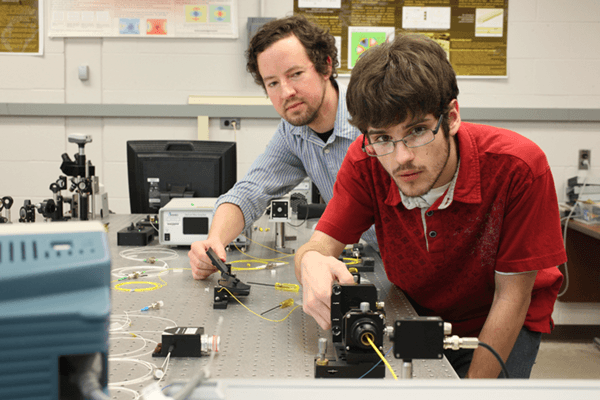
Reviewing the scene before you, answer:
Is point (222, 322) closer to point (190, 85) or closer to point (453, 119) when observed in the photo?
point (453, 119)

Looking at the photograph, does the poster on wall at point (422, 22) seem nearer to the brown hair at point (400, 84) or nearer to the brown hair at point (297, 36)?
the brown hair at point (297, 36)

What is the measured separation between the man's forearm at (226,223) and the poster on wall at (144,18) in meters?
2.02

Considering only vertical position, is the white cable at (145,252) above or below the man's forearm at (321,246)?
below

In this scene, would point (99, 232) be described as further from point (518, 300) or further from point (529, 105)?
point (529, 105)

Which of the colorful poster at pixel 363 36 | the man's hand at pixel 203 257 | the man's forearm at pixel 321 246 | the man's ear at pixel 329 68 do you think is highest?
the colorful poster at pixel 363 36

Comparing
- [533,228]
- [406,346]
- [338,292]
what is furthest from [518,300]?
[406,346]

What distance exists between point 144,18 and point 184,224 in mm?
2091

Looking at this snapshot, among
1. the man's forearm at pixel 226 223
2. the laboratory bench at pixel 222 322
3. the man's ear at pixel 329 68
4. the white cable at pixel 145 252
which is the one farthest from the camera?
the man's ear at pixel 329 68

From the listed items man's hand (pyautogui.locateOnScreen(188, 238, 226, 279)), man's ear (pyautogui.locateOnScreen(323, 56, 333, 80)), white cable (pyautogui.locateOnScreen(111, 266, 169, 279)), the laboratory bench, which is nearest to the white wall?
man's ear (pyautogui.locateOnScreen(323, 56, 333, 80))

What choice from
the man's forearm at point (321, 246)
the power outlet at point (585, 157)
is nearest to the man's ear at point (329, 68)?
the man's forearm at point (321, 246)

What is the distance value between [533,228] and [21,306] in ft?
3.43

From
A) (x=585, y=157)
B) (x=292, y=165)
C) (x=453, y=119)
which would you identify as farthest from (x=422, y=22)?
(x=453, y=119)

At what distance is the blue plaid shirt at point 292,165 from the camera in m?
1.79

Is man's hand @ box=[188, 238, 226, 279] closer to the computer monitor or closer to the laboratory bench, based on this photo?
the laboratory bench
